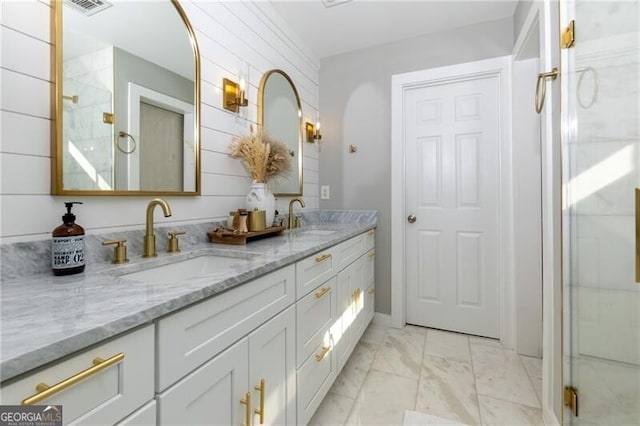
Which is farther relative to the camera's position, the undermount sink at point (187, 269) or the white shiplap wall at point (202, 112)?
the undermount sink at point (187, 269)

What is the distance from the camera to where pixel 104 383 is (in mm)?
512

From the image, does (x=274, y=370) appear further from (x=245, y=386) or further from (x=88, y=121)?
(x=88, y=121)

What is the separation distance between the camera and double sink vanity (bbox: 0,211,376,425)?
461mm

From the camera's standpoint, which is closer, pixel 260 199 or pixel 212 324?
pixel 212 324

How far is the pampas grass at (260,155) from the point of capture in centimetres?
159

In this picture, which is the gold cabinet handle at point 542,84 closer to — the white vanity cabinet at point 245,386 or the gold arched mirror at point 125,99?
the white vanity cabinet at point 245,386

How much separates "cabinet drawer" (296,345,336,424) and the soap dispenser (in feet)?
2.90

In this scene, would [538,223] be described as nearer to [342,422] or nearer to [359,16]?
[342,422]

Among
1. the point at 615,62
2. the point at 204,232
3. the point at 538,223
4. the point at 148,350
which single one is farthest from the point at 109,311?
the point at 538,223

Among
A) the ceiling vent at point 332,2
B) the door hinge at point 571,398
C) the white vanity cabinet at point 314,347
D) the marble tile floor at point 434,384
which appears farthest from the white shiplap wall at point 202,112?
the door hinge at point 571,398

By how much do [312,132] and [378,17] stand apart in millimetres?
995

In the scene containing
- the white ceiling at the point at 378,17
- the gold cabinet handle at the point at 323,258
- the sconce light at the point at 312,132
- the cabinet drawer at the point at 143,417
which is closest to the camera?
the cabinet drawer at the point at 143,417

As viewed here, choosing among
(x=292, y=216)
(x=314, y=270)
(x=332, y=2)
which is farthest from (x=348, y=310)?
(x=332, y=2)

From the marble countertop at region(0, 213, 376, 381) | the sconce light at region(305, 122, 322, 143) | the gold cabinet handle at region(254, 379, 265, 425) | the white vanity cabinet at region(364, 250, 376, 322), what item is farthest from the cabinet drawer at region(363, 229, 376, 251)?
the gold cabinet handle at region(254, 379, 265, 425)
